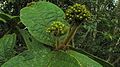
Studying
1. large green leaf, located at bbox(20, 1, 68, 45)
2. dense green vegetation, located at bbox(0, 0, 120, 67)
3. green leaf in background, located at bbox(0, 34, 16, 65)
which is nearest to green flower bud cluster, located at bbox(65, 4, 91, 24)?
dense green vegetation, located at bbox(0, 0, 120, 67)

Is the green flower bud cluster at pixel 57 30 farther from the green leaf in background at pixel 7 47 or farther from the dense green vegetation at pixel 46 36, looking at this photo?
the green leaf in background at pixel 7 47

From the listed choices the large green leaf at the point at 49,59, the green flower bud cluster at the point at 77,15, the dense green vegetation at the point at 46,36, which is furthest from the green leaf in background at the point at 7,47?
the green flower bud cluster at the point at 77,15

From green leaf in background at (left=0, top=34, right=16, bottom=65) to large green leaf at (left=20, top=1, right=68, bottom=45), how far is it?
10cm

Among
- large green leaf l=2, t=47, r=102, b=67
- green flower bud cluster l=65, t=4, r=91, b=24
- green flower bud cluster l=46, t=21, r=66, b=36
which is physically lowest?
large green leaf l=2, t=47, r=102, b=67

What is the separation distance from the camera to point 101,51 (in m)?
7.41

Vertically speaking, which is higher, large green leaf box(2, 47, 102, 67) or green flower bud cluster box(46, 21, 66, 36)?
green flower bud cluster box(46, 21, 66, 36)

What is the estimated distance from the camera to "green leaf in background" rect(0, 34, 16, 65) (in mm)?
886

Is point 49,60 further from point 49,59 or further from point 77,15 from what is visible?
point 77,15

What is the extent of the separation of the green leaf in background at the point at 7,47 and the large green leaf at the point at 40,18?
0.10m

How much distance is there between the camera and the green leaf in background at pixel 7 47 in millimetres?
886

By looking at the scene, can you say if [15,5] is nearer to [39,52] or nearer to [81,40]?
[81,40]

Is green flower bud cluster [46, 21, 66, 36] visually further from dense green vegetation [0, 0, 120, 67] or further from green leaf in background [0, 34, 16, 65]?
green leaf in background [0, 34, 16, 65]

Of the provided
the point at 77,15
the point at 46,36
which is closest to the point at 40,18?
the point at 46,36

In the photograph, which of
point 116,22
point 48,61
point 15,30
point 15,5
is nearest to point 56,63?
point 48,61
